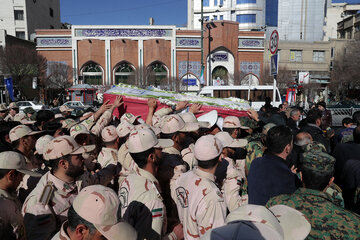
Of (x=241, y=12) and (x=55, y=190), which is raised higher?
(x=241, y=12)

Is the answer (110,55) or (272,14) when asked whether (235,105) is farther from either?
(272,14)

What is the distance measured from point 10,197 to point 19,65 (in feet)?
97.3

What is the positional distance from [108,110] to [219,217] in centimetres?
342

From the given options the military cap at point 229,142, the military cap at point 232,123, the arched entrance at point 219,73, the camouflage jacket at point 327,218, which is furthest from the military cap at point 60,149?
the arched entrance at point 219,73

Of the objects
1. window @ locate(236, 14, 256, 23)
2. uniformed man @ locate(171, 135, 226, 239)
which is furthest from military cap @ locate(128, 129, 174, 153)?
window @ locate(236, 14, 256, 23)

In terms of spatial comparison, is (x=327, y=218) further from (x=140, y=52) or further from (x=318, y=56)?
(x=318, y=56)

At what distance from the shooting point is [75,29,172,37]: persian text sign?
35.1 meters

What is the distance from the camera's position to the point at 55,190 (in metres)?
2.16

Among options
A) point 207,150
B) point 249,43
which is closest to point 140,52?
Answer: point 249,43

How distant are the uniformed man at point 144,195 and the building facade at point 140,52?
32.5 m

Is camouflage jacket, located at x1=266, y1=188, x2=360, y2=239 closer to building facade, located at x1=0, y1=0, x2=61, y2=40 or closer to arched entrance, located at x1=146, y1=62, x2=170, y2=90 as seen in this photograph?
arched entrance, located at x1=146, y1=62, x2=170, y2=90

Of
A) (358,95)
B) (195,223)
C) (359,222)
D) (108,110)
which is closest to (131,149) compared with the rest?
(195,223)

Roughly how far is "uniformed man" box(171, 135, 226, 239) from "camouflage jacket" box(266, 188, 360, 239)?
505 mm

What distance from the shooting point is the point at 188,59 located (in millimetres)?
35281
